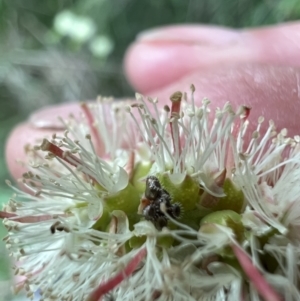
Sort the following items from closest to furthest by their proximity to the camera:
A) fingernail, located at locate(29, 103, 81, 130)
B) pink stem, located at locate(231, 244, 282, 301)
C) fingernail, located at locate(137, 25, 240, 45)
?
pink stem, located at locate(231, 244, 282, 301)
fingernail, located at locate(29, 103, 81, 130)
fingernail, located at locate(137, 25, 240, 45)

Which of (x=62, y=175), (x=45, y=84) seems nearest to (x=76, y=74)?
(x=45, y=84)

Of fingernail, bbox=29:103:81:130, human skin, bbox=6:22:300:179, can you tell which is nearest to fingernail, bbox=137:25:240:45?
human skin, bbox=6:22:300:179

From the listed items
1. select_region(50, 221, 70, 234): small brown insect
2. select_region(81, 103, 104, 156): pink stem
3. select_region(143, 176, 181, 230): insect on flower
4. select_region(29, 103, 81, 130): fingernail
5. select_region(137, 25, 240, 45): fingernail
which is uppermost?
select_region(137, 25, 240, 45): fingernail

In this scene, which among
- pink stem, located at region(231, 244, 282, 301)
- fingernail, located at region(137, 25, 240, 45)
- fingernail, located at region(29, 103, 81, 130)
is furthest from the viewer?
fingernail, located at region(137, 25, 240, 45)

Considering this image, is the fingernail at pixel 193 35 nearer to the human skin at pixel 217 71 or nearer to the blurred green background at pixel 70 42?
the human skin at pixel 217 71

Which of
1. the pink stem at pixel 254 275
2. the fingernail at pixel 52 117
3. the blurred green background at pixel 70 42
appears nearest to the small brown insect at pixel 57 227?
the pink stem at pixel 254 275

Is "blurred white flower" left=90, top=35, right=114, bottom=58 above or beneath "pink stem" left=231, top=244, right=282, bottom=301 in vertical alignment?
above

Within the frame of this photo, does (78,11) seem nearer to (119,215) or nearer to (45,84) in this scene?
(45,84)

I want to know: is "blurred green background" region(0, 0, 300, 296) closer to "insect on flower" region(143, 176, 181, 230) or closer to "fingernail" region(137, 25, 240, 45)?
"fingernail" region(137, 25, 240, 45)
